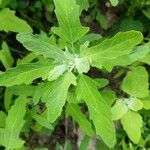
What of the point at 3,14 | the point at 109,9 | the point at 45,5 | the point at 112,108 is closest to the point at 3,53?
the point at 3,14

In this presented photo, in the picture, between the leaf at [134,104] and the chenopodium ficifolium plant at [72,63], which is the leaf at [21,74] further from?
the leaf at [134,104]

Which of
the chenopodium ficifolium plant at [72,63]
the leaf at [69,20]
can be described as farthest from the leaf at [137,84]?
the leaf at [69,20]

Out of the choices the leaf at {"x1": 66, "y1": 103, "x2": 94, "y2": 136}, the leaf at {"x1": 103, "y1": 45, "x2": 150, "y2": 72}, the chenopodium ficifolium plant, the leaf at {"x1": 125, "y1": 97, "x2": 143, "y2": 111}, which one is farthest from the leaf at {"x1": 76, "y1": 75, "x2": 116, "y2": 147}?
the leaf at {"x1": 125, "y1": 97, "x2": 143, "y2": 111}

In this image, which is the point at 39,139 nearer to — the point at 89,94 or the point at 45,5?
the point at 45,5

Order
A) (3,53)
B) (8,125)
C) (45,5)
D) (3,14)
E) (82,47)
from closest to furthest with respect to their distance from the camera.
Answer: (82,47)
(8,125)
(3,14)
(3,53)
(45,5)

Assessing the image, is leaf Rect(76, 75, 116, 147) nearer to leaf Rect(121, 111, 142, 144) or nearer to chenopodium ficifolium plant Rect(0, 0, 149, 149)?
chenopodium ficifolium plant Rect(0, 0, 149, 149)

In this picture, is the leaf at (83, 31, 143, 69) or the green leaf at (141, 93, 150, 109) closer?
the leaf at (83, 31, 143, 69)

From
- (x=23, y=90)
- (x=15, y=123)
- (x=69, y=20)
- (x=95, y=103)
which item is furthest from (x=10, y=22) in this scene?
(x=95, y=103)
